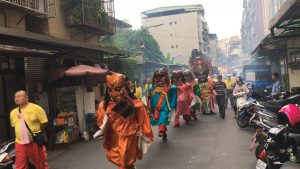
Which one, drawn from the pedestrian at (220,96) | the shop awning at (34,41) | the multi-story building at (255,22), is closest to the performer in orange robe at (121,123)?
the shop awning at (34,41)

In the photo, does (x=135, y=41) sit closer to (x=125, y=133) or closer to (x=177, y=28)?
(x=177, y=28)

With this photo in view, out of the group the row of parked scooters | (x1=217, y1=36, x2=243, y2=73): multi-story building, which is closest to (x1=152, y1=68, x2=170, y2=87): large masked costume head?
the row of parked scooters

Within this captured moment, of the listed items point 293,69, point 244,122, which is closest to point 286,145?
point 244,122

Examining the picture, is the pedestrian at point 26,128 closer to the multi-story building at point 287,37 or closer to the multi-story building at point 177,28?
the multi-story building at point 287,37

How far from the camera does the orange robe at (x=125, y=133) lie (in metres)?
5.96

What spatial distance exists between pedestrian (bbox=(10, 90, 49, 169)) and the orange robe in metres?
1.11

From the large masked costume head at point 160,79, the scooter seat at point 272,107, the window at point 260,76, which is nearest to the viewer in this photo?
the scooter seat at point 272,107

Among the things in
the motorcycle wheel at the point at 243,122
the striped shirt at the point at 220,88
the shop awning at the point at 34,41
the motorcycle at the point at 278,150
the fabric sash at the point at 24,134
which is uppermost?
the shop awning at the point at 34,41

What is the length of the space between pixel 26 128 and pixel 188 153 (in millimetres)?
3783

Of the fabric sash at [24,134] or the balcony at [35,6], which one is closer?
the fabric sash at [24,134]

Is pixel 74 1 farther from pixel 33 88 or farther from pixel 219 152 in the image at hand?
pixel 219 152

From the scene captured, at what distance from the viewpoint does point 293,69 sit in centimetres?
1777

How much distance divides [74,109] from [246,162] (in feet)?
22.3

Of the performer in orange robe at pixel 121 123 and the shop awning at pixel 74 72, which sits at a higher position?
the shop awning at pixel 74 72
